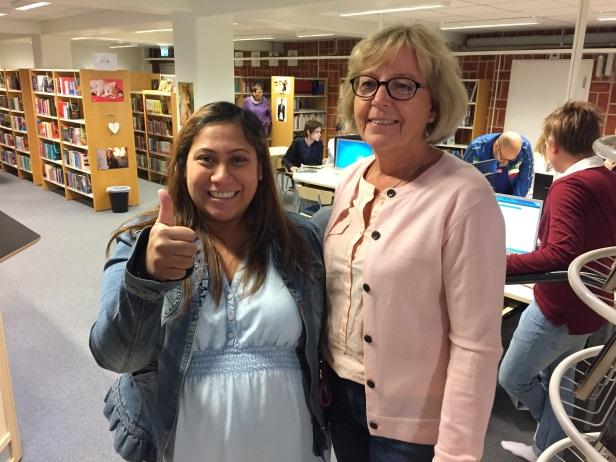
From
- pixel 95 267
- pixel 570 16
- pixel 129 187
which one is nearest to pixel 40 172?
pixel 129 187

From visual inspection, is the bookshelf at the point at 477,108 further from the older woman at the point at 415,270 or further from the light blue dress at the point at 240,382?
the light blue dress at the point at 240,382

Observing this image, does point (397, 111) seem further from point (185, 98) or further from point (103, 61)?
point (103, 61)

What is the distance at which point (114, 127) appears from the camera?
21.6 feet

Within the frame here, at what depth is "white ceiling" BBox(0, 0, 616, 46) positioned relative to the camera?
16.4 feet

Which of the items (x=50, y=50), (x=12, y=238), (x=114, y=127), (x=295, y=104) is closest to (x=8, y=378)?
(x=12, y=238)

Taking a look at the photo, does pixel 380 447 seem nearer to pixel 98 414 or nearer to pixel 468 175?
pixel 468 175

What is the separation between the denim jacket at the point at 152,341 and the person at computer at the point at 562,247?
3.14 ft

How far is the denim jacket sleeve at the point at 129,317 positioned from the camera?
910 millimetres

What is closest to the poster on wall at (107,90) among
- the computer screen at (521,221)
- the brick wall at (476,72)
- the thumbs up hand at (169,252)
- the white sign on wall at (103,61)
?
the white sign on wall at (103,61)

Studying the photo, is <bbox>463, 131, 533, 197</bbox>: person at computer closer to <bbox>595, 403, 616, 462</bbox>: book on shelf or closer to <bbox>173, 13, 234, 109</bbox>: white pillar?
<bbox>595, 403, 616, 462</bbox>: book on shelf

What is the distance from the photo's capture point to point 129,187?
22.1ft

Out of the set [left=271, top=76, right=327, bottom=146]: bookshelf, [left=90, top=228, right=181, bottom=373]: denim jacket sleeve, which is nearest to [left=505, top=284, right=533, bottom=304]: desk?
[left=90, top=228, right=181, bottom=373]: denim jacket sleeve

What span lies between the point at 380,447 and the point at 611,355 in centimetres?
61

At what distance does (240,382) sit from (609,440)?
0.71 metres
